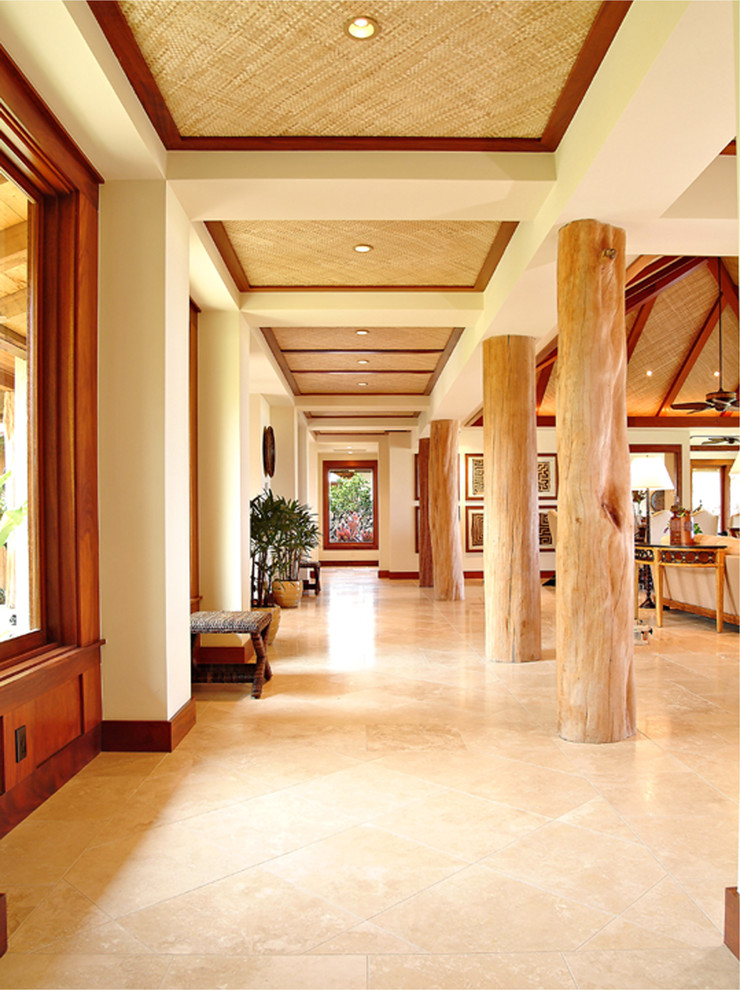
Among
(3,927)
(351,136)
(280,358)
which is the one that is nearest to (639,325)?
(280,358)

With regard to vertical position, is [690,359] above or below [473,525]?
above

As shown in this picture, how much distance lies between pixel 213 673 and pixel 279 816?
6.67ft

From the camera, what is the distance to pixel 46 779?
2760 mm

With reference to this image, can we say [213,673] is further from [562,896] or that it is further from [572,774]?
[562,896]

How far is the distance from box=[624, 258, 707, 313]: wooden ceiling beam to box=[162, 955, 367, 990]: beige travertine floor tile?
23.4 ft

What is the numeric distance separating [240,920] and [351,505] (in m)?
15.8

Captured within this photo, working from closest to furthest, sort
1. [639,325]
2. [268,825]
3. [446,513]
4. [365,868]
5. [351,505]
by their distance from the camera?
[365,868], [268,825], [446,513], [639,325], [351,505]

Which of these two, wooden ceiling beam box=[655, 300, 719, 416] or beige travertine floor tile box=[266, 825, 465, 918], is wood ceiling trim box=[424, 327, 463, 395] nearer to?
wooden ceiling beam box=[655, 300, 719, 416]

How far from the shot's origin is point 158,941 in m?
1.79

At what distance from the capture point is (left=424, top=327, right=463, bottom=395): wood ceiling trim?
21.8ft

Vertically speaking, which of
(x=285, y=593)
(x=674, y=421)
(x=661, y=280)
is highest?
(x=661, y=280)

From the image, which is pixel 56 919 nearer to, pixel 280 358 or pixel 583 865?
pixel 583 865

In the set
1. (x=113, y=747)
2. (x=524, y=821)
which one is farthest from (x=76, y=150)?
(x=524, y=821)

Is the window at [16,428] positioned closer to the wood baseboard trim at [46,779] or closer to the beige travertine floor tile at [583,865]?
the wood baseboard trim at [46,779]
